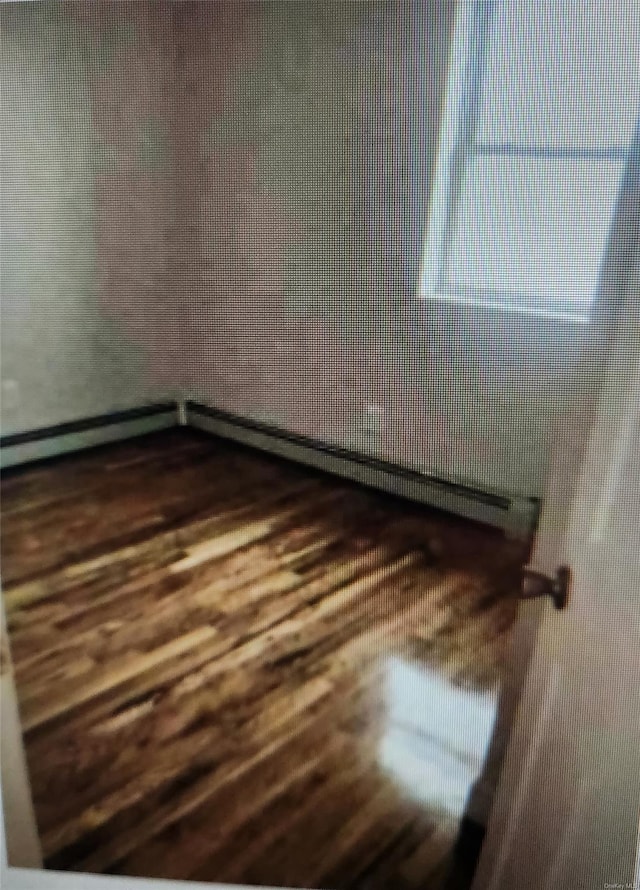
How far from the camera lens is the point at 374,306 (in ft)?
3.10

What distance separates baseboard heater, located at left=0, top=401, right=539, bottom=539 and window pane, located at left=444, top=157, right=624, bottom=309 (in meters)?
0.45

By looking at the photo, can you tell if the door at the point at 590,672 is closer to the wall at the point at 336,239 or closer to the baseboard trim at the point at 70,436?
the wall at the point at 336,239

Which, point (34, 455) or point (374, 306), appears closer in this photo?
point (374, 306)

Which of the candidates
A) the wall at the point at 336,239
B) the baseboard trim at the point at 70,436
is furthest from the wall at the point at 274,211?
the baseboard trim at the point at 70,436

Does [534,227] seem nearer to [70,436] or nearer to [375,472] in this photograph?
[375,472]

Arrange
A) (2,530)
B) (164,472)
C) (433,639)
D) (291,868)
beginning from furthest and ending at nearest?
(164,472), (2,530), (433,639), (291,868)

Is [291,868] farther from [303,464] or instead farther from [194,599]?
[303,464]

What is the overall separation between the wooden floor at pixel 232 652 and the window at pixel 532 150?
2.25 ft

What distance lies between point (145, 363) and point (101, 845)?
0.80 meters

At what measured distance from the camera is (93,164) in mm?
914

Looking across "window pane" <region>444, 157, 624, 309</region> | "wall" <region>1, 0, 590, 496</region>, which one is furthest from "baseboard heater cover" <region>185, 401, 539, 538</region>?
"window pane" <region>444, 157, 624, 309</region>

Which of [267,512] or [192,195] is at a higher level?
[192,195]

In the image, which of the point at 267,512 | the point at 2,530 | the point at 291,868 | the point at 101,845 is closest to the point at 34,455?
the point at 2,530

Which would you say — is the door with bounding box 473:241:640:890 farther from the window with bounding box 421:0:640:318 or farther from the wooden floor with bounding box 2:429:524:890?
the wooden floor with bounding box 2:429:524:890
